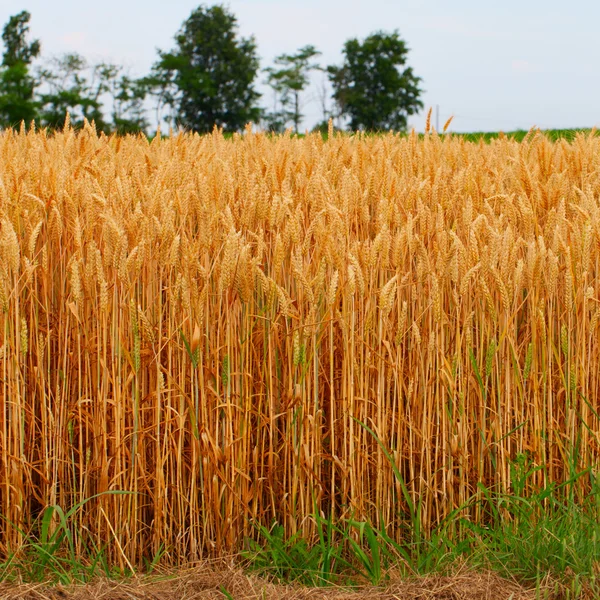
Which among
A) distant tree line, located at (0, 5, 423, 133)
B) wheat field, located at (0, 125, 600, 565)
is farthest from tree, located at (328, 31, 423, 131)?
wheat field, located at (0, 125, 600, 565)

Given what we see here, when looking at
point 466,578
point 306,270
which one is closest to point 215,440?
point 306,270

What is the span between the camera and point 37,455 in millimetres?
2633

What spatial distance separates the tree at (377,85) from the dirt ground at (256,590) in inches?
1296

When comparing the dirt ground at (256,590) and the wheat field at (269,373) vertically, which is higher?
the wheat field at (269,373)

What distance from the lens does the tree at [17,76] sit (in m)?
31.3

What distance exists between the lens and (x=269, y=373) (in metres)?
2.33

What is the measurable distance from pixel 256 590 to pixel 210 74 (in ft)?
112

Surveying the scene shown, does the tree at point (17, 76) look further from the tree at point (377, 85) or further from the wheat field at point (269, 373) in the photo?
the wheat field at point (269, 373)

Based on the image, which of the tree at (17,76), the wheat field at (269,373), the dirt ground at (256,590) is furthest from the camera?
the tree at (17,76)

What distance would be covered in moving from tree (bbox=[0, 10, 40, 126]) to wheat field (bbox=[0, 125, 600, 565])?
1119 inches

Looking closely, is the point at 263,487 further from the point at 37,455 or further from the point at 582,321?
the point at 582,321

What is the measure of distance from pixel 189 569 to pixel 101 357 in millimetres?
685

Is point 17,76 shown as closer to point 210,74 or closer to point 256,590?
point 210,74

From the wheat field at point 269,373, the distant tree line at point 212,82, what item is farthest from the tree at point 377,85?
the wheat field at point 269,373
